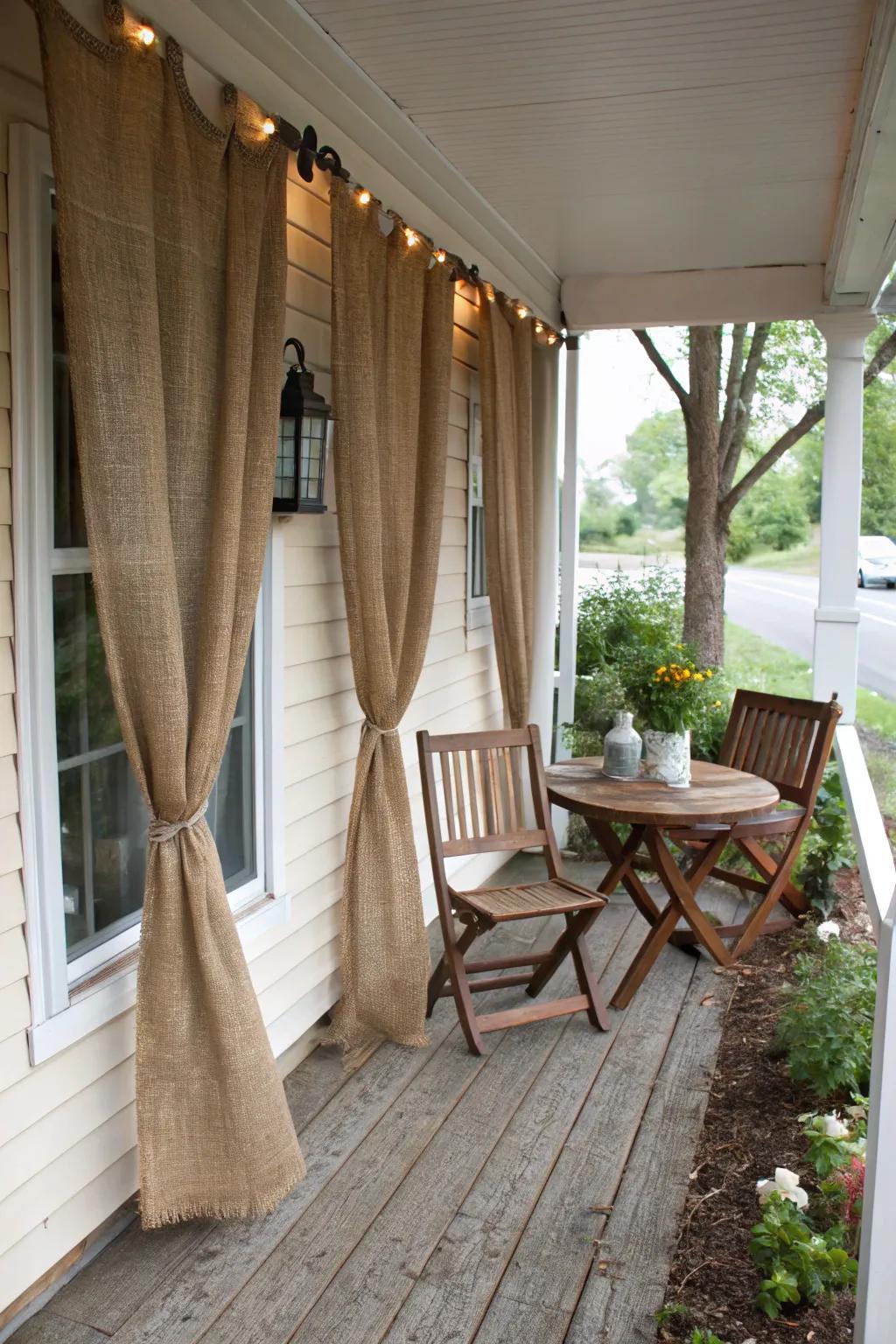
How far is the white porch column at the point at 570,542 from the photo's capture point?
5.97 meters

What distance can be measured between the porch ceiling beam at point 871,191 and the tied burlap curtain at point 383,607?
1403mm

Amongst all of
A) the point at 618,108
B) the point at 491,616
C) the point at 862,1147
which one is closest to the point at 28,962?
the point at 862,1147

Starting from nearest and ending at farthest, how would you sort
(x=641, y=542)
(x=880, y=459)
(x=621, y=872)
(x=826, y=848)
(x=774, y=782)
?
1. (x=621, y=872)
2. (x=774, y=782)
3. (x=826, y=848)
4. (x=880, y=459)
5. (x=641, y=542)

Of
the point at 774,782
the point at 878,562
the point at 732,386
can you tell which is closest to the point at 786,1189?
the point at 774,782

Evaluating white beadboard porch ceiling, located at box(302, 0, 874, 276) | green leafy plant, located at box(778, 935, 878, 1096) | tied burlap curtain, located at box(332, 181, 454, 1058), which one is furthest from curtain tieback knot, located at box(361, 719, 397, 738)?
white beadboard porch ceiling, located at box(302, 0, 874, 276)

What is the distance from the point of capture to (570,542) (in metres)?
6.10

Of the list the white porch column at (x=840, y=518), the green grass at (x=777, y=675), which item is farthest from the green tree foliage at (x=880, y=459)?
the white porch column at (x=840, y=518)

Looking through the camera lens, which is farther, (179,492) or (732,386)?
(732,386)

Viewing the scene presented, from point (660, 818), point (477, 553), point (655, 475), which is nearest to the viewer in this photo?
point (660, 818)

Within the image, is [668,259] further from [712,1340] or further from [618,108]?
[712,1340]

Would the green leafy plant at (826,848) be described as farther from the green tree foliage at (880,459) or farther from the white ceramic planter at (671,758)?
the green tree foliage at (880,459)

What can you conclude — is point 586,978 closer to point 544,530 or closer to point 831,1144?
point 831,1144

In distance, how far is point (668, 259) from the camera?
17.5 feet

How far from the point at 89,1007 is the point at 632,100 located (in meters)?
2.84
